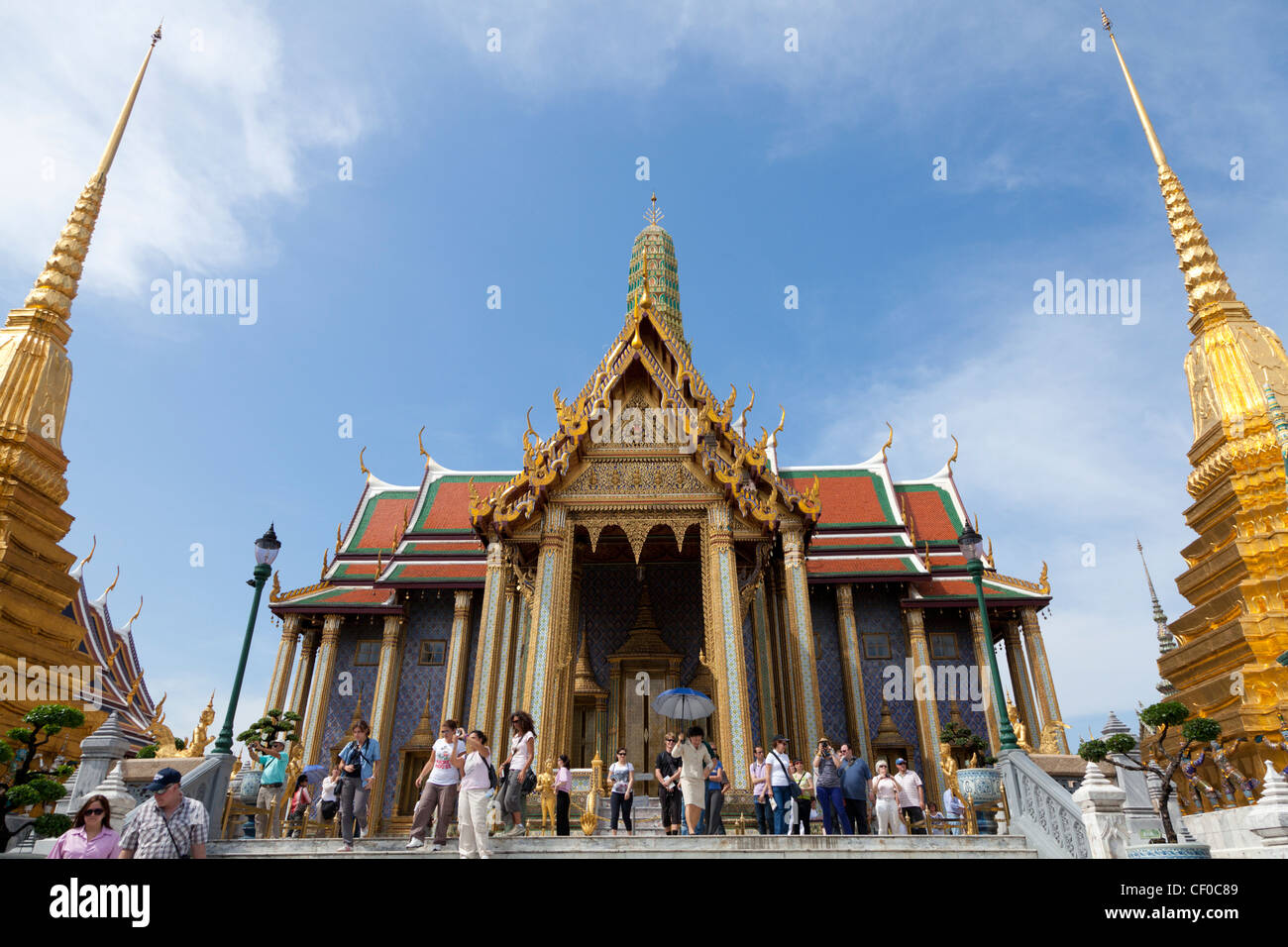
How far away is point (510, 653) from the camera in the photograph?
588 inches

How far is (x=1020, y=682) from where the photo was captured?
732 inches

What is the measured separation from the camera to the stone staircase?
739 centimetres

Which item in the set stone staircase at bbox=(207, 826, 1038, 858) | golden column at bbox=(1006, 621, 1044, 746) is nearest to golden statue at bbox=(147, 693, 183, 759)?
stone staircase at bbox=(207, 826, 1038, 858)

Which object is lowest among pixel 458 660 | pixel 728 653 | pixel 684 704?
pixel 684 704

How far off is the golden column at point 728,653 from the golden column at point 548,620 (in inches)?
103

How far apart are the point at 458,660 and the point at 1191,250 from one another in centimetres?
2225

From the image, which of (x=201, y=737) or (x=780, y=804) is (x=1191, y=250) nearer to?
(x=780, y=804)

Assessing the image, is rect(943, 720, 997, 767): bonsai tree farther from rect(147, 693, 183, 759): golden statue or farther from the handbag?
rect(147, 693, 183, 759): golden statue

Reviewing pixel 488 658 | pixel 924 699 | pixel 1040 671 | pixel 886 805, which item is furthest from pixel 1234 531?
pixel 488 658

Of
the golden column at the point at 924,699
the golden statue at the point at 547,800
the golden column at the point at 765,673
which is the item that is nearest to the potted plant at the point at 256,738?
the golden statue at the point at 547,800

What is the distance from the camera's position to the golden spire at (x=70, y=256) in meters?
18.6
